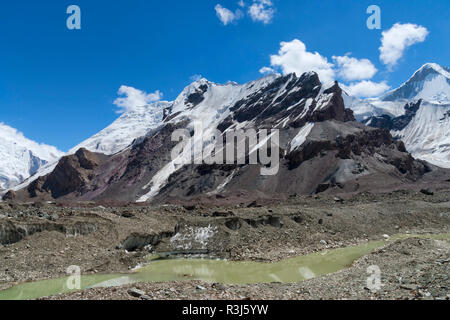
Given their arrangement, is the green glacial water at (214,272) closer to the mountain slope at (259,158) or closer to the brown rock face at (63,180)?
the mountain slope at (259,158)

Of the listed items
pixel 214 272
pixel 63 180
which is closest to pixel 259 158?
pixel 214 272

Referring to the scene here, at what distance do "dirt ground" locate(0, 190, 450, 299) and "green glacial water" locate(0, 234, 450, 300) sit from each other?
125cm

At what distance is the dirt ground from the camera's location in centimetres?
1268

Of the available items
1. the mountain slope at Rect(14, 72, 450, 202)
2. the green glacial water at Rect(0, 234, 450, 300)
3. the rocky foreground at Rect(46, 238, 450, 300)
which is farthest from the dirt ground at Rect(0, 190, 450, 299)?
the mountain slope at Rect(14, 72, 450, 202)

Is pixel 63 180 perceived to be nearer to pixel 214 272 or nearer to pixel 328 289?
pixel 214 272

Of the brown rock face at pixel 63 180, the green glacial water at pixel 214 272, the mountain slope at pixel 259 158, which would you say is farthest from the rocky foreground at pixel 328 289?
the brown rock face at pixel 63 180

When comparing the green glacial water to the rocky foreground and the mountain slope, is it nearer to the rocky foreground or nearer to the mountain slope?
the rocky foreground

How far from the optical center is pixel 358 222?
35.1 m

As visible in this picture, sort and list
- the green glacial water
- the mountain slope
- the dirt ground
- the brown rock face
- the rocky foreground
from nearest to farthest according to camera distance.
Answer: the rocky foreground, the dirt ground, the green glacial water, the mountain slope, the brown rock face

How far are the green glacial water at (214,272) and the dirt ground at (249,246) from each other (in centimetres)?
125

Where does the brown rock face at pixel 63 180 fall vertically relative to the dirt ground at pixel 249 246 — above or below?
above

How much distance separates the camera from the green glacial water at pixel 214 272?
62.2 ft

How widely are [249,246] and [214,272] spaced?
5240mm
